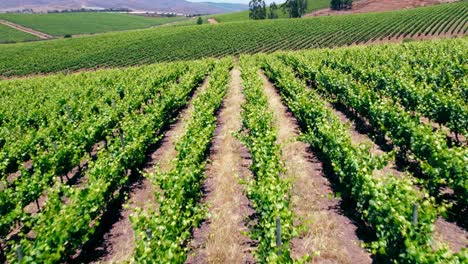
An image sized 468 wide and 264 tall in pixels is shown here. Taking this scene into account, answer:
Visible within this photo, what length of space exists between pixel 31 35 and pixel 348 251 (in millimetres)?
118561

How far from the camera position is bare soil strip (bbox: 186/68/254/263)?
23.0 ft

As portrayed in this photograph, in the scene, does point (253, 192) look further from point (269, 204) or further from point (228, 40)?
point (228, 40)

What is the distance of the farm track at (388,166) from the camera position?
683 cm

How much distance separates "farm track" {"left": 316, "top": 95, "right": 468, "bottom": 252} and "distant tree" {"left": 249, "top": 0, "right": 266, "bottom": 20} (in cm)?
9079

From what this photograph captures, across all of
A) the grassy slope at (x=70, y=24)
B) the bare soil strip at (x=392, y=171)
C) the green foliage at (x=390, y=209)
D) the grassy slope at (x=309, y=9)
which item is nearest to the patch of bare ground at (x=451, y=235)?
the bare soil strip at (x=392, y=171)

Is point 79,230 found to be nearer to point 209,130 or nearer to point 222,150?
point 209,130

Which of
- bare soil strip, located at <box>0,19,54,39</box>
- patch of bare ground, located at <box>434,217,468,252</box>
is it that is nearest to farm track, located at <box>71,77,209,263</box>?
patch of bare ground, located at <box>434,217,468,252</box>

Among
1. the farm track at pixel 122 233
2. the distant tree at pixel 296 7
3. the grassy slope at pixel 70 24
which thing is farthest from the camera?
the grassy slope at pixel 70 24

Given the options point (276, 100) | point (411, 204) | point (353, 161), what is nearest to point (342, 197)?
point (353, 161)

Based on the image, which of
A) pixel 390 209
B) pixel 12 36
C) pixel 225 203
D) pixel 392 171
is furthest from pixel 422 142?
pixel 12 36

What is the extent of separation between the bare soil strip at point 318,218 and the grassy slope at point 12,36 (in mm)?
104624

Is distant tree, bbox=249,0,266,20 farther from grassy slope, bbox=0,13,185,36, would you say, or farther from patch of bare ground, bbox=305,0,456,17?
grassy slope, bbox=0,13,185,36

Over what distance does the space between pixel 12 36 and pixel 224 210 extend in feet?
372

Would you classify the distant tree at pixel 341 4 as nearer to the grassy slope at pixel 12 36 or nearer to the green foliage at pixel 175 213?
the grassy slope at pixel 12 36
